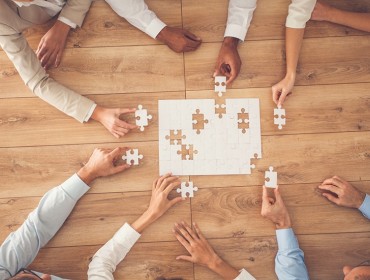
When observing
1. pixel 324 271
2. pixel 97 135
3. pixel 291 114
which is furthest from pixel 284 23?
pixel 324 271

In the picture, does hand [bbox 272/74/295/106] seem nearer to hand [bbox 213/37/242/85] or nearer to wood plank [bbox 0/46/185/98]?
hand [bbox 213/37/242/85]

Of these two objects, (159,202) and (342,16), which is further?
(342,16)

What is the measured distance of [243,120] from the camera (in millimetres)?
2068

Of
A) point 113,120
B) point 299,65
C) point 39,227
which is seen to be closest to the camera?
point 39,227

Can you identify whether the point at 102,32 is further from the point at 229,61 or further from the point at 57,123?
the point at 229,61

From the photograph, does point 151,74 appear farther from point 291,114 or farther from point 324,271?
point 324,271

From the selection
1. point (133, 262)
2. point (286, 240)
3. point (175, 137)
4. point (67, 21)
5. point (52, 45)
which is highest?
point (67, 21)

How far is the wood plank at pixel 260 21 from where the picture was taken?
2.14 meters

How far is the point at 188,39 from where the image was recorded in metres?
2.09

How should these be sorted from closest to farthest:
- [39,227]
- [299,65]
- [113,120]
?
[39,227] < [113,120] < [299,65]

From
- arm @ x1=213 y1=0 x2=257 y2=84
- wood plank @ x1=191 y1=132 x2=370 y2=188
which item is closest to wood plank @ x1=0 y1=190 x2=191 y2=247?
wood plank @ x1=191 y1=132 x2=370 y2=188

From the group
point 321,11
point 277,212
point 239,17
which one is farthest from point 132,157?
point 321,11

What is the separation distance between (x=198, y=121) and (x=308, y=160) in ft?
2.03

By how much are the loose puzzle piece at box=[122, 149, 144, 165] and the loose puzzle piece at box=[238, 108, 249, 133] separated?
0.55 m
